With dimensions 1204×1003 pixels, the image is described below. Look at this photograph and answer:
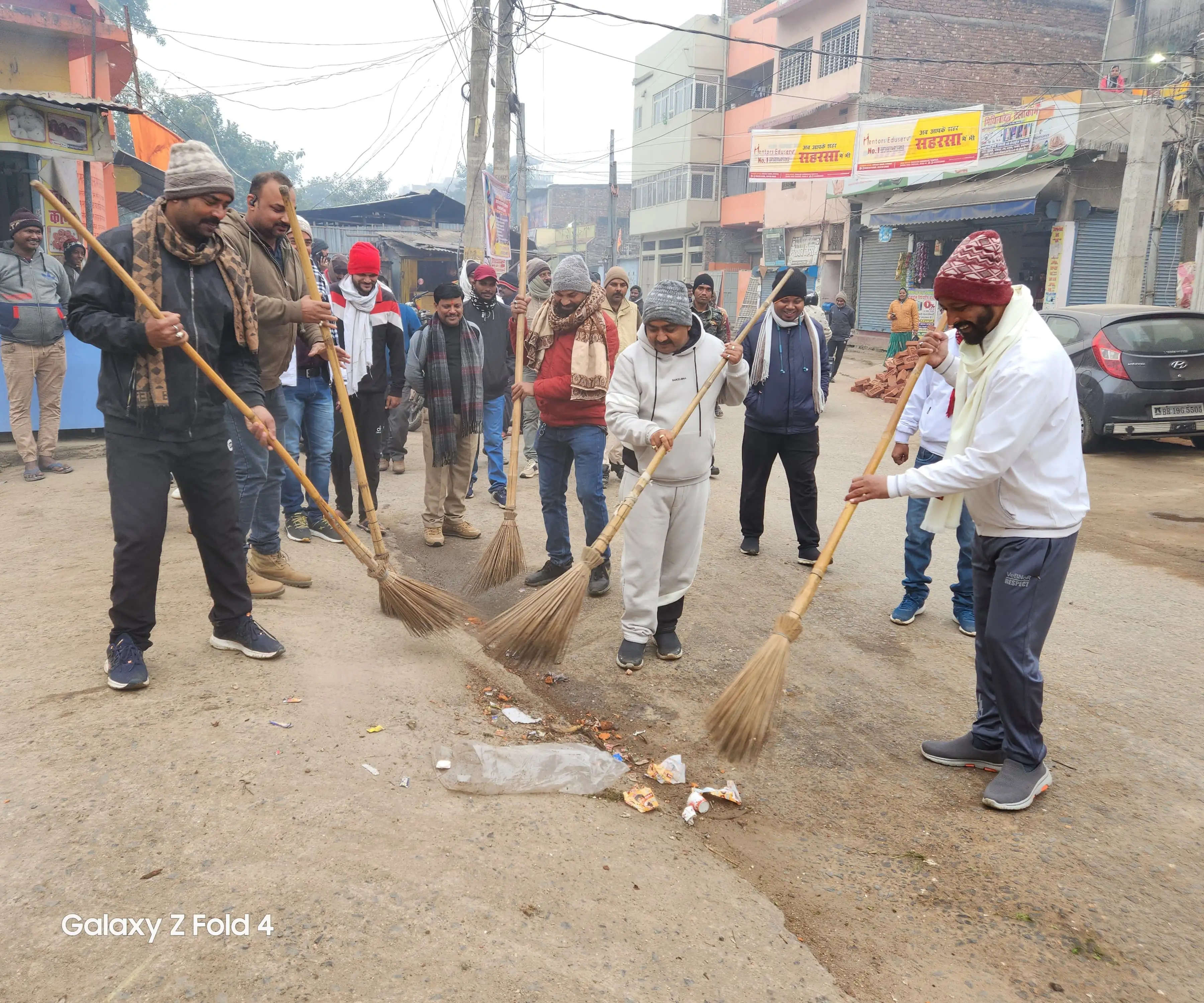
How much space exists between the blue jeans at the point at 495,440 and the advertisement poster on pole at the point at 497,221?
6.08m

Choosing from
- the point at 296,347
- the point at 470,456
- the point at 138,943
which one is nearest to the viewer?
the point at 138,943

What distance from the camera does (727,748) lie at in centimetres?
320

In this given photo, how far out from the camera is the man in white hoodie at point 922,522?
4.73 m

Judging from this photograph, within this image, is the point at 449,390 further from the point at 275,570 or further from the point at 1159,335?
the point at 1159,335

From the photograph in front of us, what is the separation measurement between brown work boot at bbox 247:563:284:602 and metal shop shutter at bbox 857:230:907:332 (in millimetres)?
21240

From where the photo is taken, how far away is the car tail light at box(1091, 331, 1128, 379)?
9.50 m

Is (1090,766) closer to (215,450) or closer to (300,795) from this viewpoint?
(300,795)

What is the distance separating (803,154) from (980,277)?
68.4 ft

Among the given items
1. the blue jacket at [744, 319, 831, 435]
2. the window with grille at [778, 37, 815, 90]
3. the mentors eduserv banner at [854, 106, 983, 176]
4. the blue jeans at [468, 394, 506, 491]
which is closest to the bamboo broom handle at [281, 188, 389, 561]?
the blue jacket at [744, 319, 831, 435]

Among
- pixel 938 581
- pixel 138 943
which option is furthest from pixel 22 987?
pixel 938 581

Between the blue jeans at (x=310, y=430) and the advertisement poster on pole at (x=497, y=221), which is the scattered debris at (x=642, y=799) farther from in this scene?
the advertisement poster on pole at (x=497, y=221)

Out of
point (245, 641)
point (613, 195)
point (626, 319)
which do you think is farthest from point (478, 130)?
point (613, 195)

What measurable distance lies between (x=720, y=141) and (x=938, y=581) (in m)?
33.9

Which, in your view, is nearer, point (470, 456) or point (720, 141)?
point (470, 456)
